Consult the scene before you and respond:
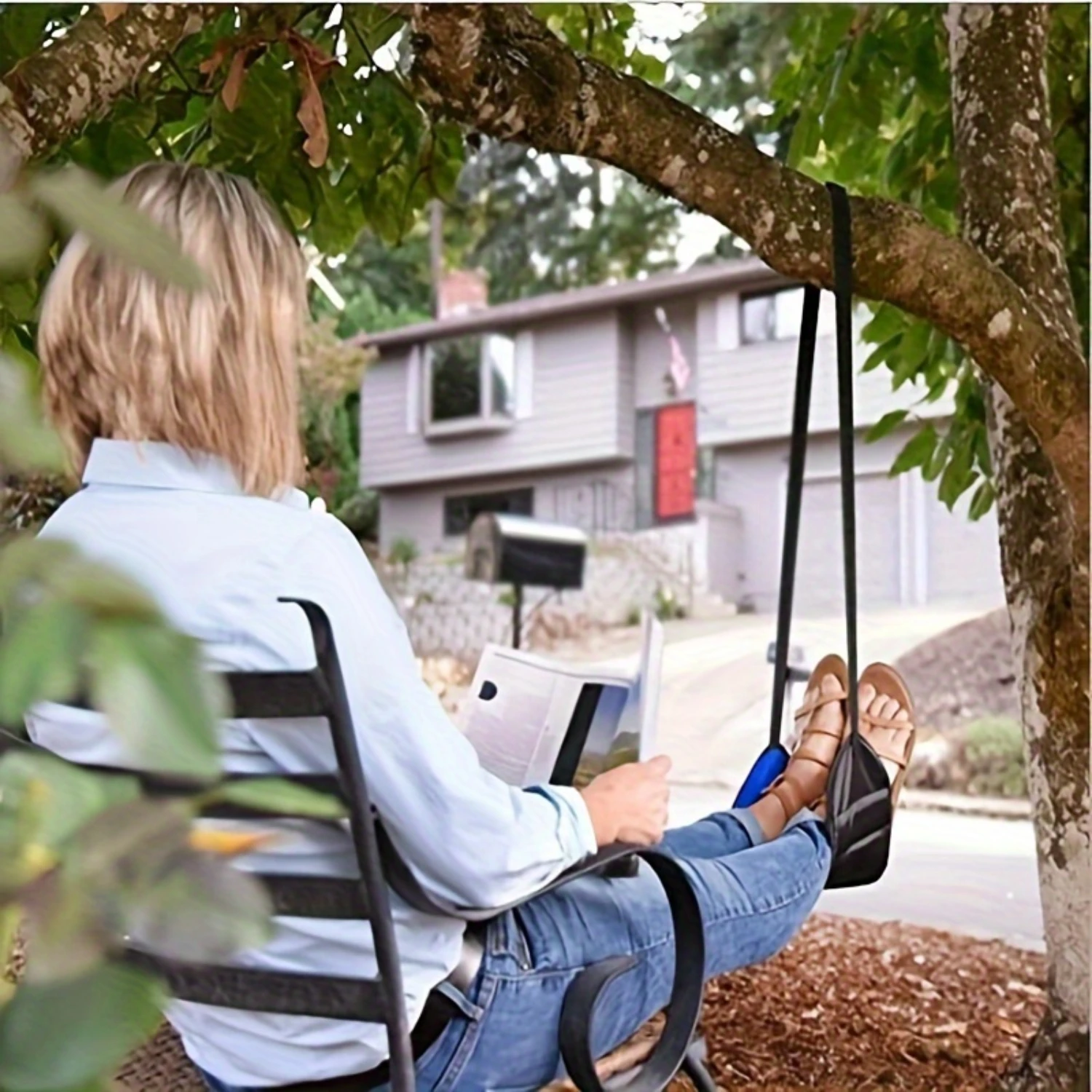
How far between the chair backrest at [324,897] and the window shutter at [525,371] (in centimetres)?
1125

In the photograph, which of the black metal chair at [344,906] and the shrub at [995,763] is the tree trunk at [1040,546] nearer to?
the black metal chair at [344,906]

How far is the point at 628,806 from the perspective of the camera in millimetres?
1074

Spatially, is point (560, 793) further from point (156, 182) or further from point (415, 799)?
point (156, 182)

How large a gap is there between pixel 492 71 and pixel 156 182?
0.69m

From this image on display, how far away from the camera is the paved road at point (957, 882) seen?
3973 mm

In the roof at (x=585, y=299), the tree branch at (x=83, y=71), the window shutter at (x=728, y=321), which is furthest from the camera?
the window shutter at (x=728, y=321)

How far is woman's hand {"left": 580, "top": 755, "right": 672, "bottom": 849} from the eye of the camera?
3.50 feet

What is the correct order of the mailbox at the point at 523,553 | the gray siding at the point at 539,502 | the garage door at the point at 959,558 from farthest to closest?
the gray siding at the point at 539,502
the garage door at the point at 959,558
the mailbox at the point at 523,553

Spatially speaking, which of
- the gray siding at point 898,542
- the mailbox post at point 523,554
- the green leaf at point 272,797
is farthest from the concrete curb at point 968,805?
the green leaf at point 272,797

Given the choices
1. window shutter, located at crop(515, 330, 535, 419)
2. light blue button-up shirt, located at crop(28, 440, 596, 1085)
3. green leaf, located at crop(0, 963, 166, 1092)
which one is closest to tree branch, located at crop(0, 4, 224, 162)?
light blue button-up shirt, located at crop(28, 440, 596, 1085)

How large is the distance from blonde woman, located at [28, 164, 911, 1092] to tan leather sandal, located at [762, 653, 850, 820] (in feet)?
1.75

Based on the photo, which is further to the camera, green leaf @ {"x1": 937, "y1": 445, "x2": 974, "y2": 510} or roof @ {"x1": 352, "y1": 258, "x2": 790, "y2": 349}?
roof @ {"x1": 352, "y1": 258, "x2": 790, "y2": 349}

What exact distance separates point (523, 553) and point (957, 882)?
17.3 ft

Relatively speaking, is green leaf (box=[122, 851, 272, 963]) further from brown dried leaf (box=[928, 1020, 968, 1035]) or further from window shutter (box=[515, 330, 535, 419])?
window shutter (box=[515, 330, 535, 419])
